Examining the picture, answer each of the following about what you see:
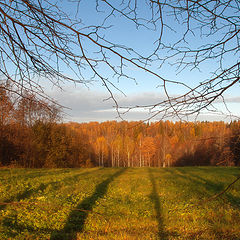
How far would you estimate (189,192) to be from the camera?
8102 mm

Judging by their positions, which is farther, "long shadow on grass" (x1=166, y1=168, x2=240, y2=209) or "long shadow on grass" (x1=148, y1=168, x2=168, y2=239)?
"long shadow on grass" (x1=166, y1=168, x2=240, y2=209)

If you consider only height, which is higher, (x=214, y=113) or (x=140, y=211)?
(x=214, y=113)

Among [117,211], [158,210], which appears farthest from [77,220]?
[158,210]

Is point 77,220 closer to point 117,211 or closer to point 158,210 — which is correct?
point 117,211

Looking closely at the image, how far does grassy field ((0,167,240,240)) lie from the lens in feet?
15.5

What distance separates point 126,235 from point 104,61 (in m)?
3.92

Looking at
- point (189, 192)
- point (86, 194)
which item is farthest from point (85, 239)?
point (189, 192)

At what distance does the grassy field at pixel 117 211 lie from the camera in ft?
Answer: 15.5

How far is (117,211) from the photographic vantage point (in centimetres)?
629

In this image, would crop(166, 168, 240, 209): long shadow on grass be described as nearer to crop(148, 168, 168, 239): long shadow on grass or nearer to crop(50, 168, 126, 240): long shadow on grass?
crop(148, 168, 168, 239): long shadow on grass

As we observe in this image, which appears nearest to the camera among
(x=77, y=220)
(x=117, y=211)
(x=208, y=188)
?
(x=77, y=220)

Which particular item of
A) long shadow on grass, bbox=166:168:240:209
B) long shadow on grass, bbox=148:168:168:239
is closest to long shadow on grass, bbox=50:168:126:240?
long shadow on grass, bbox=148:168:168:239

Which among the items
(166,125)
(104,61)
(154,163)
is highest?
(104,61)

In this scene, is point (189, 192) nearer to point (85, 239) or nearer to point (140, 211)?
point (140, 211)
